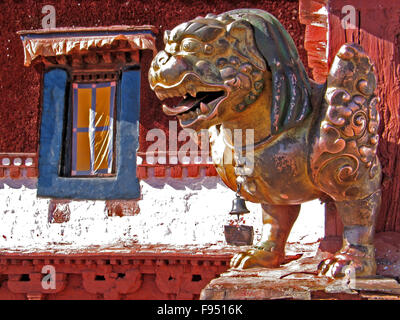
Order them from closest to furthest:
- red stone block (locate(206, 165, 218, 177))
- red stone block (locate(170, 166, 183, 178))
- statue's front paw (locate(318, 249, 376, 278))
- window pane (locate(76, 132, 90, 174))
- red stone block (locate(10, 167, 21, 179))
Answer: statue's front paw (locate(318, 249, 376, 278)) → red stone block (locate(206, 165, 218, 177)) → red stone block (locate(170, 166, 183, 178)) → red stone block (locate(10, 167, 21, 179)) → window pane (locate(76, 132, 90, 174))

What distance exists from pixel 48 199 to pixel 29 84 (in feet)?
4.92

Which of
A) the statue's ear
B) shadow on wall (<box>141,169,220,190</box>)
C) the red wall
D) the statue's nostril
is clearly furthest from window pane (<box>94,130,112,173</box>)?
the statue's ear

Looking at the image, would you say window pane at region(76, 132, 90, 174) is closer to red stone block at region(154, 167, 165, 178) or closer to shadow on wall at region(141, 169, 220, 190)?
shadow on wall at region(141, 169, 220, 190)

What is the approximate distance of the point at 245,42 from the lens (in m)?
2.05

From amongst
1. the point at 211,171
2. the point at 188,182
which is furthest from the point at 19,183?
the point at 211,171

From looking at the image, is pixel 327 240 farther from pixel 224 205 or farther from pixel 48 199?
pixel 48 199

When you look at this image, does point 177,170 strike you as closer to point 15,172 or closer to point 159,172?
point 159,172

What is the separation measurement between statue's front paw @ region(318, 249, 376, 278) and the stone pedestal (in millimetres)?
27

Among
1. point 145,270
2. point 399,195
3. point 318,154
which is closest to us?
point 318,154

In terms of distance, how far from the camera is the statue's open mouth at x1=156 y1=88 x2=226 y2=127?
202 centimetres

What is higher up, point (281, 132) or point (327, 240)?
point (281, 132)

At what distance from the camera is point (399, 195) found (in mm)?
2379

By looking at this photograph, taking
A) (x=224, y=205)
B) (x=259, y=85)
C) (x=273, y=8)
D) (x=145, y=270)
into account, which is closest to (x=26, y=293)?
(x=145, y=270)

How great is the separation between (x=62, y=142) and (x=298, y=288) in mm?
5712
